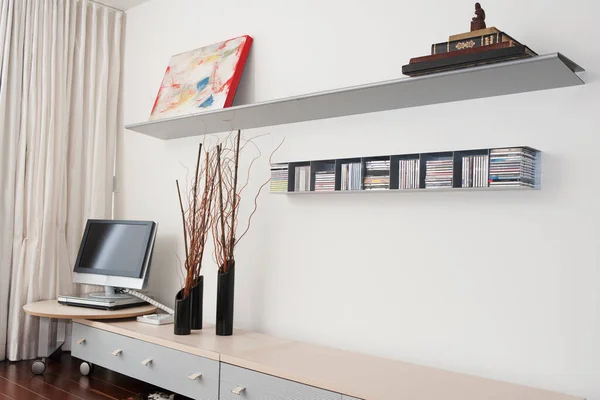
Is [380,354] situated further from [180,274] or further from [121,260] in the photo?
[121,260]

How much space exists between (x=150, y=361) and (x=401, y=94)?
177 cm

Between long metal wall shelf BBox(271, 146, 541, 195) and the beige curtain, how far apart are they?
166cm

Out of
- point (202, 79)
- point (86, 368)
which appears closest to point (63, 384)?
point (86, 368)

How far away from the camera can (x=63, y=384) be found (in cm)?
325

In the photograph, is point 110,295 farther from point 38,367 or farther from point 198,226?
point 198,226

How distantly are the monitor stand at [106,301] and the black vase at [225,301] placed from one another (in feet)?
2.65

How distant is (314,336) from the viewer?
291 centimetres

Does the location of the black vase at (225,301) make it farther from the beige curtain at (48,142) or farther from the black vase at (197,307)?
the beige curtain at (48,142)

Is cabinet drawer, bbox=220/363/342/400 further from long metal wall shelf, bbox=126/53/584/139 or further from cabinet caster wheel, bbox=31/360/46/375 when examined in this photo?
cabinet caster wheel, bbox=31/360/46/375

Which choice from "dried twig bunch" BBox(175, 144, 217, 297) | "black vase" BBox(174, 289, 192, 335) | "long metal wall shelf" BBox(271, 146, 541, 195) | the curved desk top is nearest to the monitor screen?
the curved desk top

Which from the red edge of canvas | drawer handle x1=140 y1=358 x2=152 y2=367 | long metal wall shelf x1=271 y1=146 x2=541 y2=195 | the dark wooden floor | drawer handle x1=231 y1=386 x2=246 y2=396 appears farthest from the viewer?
the red edge of canvas

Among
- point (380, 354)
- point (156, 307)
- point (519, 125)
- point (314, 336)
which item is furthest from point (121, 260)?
point (519, 125)

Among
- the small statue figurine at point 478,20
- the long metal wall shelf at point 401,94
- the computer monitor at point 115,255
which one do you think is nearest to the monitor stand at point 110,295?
the computer monitor at point 115,255

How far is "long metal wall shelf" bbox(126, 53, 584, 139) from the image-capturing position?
6.81 feet
